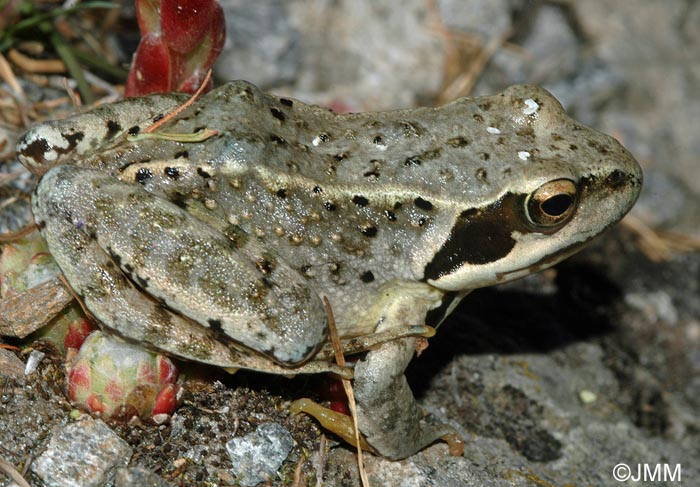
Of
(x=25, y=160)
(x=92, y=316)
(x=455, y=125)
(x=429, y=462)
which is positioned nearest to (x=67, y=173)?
(x=25, y=160)

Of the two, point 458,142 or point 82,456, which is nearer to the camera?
point 82,456

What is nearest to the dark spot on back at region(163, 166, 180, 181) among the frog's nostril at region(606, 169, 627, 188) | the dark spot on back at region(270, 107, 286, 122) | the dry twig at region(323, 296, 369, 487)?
the dark spot on back at region(270, 107, 286, 122)

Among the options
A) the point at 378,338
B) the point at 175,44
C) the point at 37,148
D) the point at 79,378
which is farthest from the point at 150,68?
the point at 378,338

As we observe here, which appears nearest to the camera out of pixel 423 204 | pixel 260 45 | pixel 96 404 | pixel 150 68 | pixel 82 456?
pixel 82 456

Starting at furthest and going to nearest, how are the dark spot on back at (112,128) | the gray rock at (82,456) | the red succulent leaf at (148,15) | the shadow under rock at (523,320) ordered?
the shadow under rock at (523,320), the red succulent leaf at (148,15), the dark spot on back at (112,128), the gray rock at (82,456)

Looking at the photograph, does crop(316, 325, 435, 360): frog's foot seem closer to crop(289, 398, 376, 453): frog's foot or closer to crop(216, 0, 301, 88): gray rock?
crop(289, 398, 376, 453): frog's foot

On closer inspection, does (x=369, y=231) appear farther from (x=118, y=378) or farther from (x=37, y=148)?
(x=37, y=148)

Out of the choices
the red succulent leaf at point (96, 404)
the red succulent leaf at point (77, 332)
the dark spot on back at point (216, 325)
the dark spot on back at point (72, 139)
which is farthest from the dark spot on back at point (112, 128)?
the red succulent leaf at point (96, 404)

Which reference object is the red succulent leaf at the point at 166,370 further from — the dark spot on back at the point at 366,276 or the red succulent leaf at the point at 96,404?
the dark spot on back at the point at 366,276
